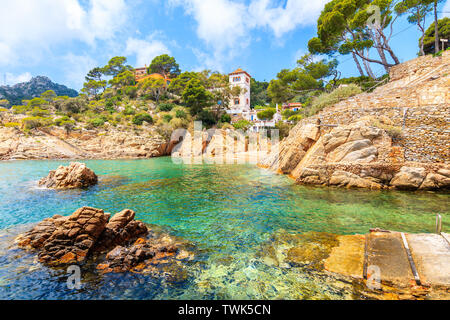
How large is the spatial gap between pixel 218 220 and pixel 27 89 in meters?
155

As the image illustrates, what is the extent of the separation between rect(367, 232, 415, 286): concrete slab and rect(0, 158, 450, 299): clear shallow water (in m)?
0.96

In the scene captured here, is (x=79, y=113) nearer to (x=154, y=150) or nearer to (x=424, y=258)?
(x=154, y=150)

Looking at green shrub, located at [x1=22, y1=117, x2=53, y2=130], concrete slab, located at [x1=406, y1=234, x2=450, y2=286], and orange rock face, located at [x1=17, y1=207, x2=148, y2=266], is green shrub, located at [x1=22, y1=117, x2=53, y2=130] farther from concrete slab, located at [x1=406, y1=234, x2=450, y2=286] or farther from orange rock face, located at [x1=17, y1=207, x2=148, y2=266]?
concrete slab, located at [x1=406, y1=234, x2=450, y2=286]

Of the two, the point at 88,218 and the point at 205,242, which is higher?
the point at 88,218

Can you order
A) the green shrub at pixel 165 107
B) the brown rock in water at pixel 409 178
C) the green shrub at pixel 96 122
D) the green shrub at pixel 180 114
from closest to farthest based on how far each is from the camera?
the brown rock in water at pixel 409 178 < the green shrub at pixel 96 122 < the green shrub at pixel 180 114 < the green shrub at pixel 165 107

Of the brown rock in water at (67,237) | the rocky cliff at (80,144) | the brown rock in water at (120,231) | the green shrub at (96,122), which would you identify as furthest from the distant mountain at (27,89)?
the brown rock in water at (120,231)

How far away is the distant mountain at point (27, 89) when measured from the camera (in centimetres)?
9464

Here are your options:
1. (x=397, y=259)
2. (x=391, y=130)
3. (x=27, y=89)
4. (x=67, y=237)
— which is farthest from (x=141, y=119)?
(x=27, y=89)

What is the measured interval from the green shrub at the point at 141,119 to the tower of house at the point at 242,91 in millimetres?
26023

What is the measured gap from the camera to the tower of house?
6153 cm

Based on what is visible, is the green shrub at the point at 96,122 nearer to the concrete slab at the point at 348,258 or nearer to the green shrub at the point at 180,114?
the green shrub at the point at 180,114

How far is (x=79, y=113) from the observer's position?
143ft

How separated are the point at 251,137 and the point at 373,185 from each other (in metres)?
27.4
